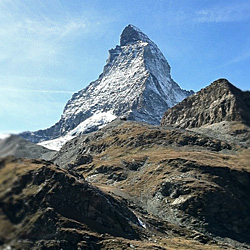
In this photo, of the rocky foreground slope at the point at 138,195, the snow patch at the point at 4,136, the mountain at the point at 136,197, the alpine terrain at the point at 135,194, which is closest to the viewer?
the snow patch at the point at 4,136

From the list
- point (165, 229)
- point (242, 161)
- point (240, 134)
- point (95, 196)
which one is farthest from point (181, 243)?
point (240, 134)

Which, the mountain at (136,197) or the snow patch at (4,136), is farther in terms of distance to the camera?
the mountain at (136,197)

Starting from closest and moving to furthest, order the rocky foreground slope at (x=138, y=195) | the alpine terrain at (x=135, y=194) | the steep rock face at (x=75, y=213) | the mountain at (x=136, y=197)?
the alpine terrain at (x=135, y=194) < the mountain at (x=136, y=197) < the rocky foreground slope at (x=138, y=195) < the steep rock face at (x=75, y=213)

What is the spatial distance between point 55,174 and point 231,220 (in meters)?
57.1

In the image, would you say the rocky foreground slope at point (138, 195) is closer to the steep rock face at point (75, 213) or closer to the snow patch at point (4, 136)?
Result: the steep rock face at point (75, 213)

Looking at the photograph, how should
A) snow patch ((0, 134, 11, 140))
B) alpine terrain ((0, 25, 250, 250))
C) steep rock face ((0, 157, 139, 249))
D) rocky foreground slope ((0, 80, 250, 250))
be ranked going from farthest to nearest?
steep rock face ((0, 157, 139, 249)) < rocky foreground slope ((0, 80, 250, 250)) < alpine terrain ((0, 25, 250, 250)) < snow patch ((0, 134, 11, 140))

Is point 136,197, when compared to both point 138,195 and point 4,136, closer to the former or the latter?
point 138,195

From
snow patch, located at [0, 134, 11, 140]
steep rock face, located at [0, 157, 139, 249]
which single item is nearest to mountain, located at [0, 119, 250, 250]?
steep rock face, located at [0, 157, 139, 249]

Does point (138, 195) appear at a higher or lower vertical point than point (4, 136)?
higher

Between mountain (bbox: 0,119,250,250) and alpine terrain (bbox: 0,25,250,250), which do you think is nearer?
alpine terrain (bbox: 0,25,250,250)

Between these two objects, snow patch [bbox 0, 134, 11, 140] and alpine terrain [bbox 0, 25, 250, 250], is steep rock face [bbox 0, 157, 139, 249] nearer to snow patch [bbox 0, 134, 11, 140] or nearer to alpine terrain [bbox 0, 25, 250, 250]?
alpine terrain [bbox 0, 25, 250, 250]

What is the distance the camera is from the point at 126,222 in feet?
252

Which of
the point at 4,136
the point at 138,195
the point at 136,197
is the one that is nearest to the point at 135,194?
the point at 138,195

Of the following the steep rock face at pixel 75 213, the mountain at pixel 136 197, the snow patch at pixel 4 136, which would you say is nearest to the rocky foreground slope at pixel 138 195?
the mountain at pixel 136 197
